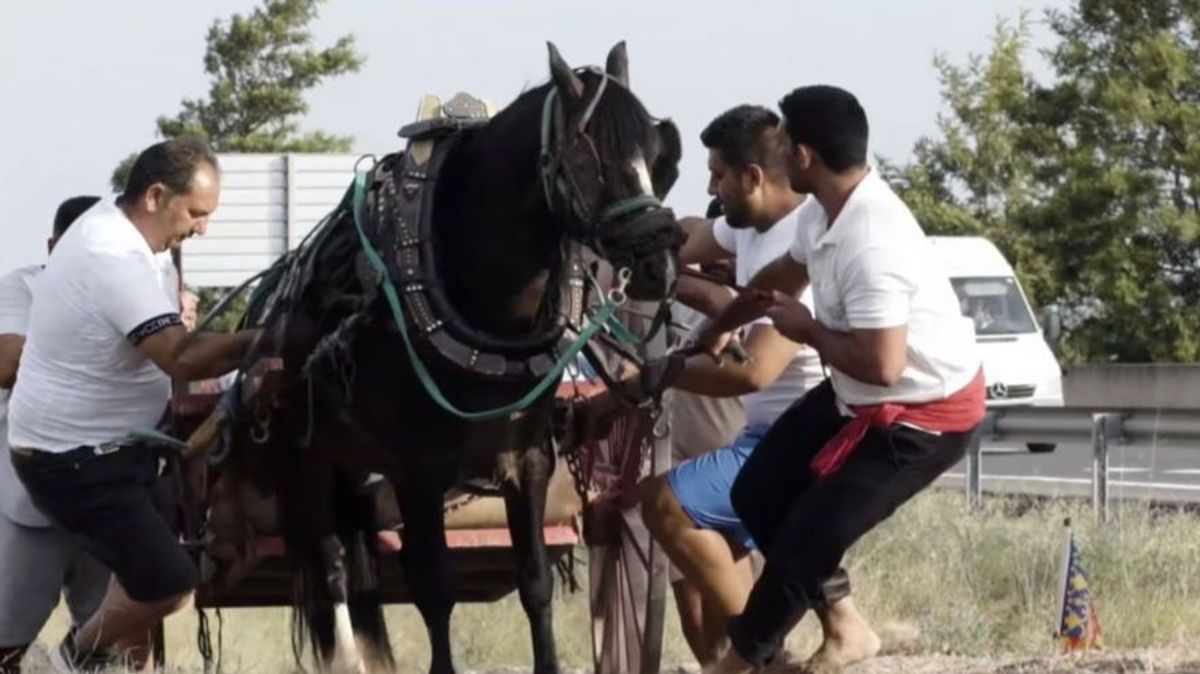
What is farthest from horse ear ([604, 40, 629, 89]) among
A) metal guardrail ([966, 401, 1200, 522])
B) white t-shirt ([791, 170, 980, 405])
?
metal guardrail ([966, 401, 1200, 522])

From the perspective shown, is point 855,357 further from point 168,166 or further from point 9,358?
point 9,358

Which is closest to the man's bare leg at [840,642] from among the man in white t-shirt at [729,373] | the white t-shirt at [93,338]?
the man in white t-shirt at [729,373]

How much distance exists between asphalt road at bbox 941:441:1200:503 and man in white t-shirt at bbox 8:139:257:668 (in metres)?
9.67

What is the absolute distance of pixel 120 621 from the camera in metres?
9.62

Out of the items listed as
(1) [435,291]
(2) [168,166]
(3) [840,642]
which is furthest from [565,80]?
(3) [840,642]

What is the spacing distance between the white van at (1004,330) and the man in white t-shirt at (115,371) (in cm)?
2021

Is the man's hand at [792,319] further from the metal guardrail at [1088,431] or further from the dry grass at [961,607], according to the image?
the metal guardrail at [1088,431]

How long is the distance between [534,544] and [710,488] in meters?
0.64

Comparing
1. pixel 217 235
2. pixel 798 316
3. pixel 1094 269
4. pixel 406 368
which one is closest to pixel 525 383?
pixel 406 368

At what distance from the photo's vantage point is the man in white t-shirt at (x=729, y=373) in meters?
9.09

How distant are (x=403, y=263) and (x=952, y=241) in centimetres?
2119

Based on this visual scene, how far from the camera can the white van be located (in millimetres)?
29031

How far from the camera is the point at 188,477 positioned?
9812mm

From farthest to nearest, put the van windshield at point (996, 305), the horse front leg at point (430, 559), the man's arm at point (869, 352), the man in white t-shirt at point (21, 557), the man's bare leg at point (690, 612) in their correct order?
the van windshield at point (996, 305), the man's bare leg at point (690, 612), the man in white t-shirt at point (21, 557), the horse front leg at point (430, 559), the man's arm at point (869, 352)
